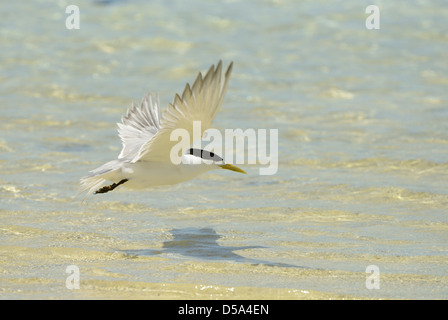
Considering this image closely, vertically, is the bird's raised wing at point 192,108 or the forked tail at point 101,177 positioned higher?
the bird's raised wing at point 192,108

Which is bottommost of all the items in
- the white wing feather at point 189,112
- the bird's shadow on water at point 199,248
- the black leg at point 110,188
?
the bird's shadow on water at point 199,248

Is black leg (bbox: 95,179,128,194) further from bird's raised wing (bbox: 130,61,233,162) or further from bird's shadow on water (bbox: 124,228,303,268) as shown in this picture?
bird's shadow on water (bbox: 124,228,303,268)

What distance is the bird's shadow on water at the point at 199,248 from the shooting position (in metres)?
5.06

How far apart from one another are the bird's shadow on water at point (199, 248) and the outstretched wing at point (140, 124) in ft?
3.44

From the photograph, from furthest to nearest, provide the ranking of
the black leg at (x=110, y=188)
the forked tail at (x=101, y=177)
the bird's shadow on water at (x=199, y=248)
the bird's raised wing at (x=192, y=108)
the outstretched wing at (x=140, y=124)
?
1. the outstretched wing at (x=140, y=124)
2. the black leg at (x=110, y=188)
3. the forked tail at (x=101, y=177)
4. the bird's shadow on water at (x=199, y=248)
5. the bird's raised wing at (x=192, y=108)

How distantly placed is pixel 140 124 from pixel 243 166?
120 cm

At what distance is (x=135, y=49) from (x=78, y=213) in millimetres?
6383

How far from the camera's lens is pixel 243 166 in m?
7.38

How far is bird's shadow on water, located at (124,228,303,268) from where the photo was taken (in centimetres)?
506

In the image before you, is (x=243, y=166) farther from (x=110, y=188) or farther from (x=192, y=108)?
(x=192, y=108)

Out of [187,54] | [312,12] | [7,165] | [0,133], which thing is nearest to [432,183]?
[7,165]

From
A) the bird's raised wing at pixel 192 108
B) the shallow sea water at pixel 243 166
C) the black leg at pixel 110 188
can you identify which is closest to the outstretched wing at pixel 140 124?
the shallow sea water at pixel 243 166

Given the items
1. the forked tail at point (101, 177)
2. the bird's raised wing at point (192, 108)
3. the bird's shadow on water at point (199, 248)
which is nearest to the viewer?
the bird's raised wing at point (192, 108)

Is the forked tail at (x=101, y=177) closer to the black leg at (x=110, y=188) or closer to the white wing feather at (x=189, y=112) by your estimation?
the black leg at (x=110, y=188)
